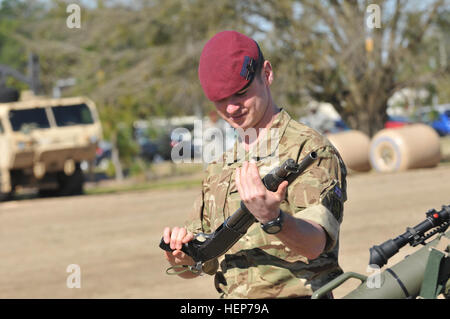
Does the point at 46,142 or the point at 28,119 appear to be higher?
the point at 28,119

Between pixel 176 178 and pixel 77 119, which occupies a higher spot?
pixel 77 119

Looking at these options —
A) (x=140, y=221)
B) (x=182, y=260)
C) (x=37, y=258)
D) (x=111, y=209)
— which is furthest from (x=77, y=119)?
(x=182, y=260)

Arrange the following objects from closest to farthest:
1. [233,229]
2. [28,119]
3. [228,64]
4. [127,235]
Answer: [233,229], [228,64], [127,235], [28,119]

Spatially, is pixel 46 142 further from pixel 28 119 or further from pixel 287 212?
pixel 287 212

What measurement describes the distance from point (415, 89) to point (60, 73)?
22419 mm

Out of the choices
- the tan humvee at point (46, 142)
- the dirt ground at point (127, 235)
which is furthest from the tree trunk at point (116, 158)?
the dirt ground at point (127, 235)

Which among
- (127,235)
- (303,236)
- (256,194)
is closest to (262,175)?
(303,236)

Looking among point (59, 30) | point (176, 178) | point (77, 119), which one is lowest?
point (176, 178)

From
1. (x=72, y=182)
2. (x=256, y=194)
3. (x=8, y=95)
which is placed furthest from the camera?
(x=72, y=182)

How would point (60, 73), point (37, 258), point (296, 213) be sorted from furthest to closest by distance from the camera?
point (60, 73), point (37, 258), point (296, 213)

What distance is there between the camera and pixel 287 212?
2.20 m

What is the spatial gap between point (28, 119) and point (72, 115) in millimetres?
1103

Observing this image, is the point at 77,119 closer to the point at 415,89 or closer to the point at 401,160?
the point at 401,160

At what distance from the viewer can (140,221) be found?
42.6 ft
